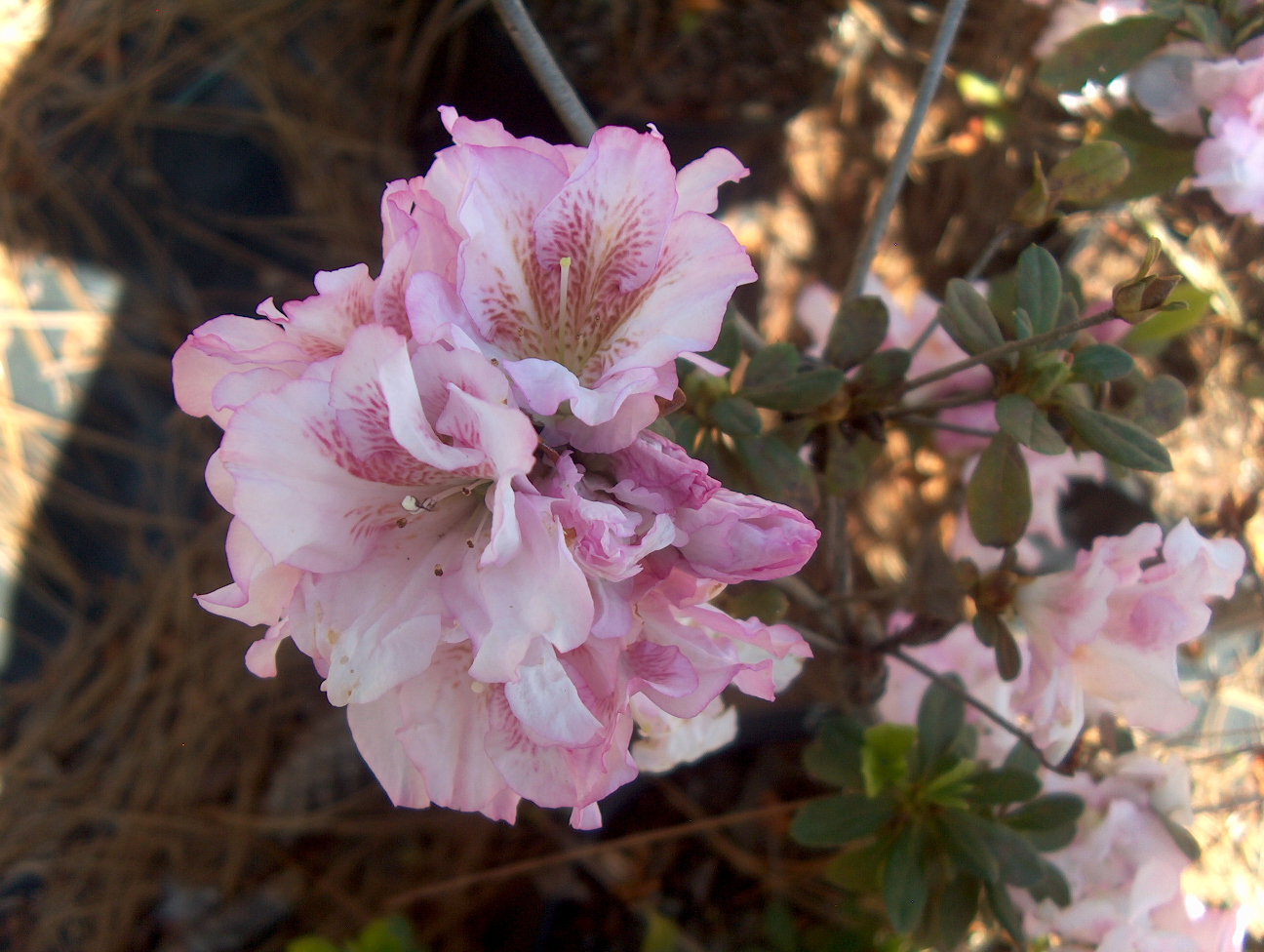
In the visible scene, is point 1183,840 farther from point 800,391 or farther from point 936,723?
point 800,391

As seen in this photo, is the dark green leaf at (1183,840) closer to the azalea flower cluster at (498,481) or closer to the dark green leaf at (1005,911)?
the dark green leaf at (1005,911)

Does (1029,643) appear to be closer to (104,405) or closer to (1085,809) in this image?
(1085,809)

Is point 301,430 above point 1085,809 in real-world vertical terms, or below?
above

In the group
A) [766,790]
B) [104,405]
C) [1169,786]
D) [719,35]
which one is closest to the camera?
[1169,786]

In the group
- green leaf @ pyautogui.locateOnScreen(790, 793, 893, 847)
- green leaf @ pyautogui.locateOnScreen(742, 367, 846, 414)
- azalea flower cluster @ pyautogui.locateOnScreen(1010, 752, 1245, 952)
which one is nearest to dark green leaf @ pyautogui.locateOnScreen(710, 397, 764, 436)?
green leaf @ pyautogui.locateOnScreen(742, 367, 846, 414)

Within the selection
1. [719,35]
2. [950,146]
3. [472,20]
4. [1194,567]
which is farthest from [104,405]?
[1194,567]

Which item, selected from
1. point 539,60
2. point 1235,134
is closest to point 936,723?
point 1235,134

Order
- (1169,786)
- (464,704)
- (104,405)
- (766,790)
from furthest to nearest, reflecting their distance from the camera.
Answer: (104,405)
(766,790)
(1169,786)
(464,704)

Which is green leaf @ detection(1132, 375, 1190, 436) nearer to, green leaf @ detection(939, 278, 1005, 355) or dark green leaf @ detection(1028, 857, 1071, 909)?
green leaf @ detection(939, 278, 1005, 355)
